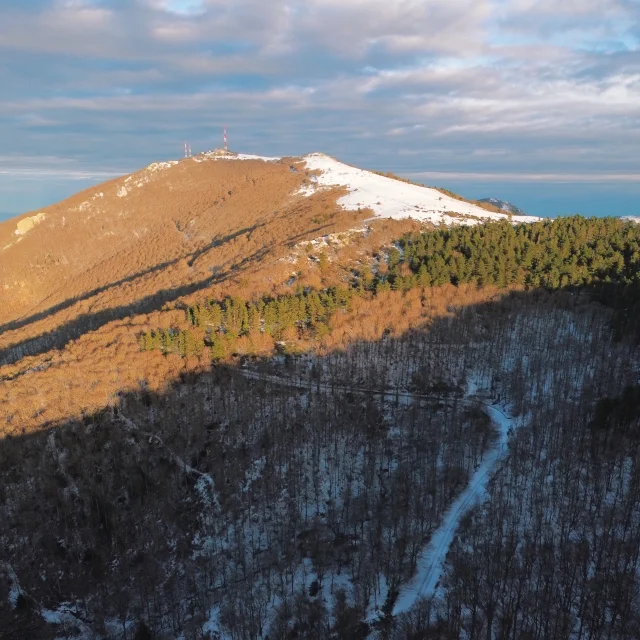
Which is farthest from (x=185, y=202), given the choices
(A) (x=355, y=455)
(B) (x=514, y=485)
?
(B) (x=514, y=485)

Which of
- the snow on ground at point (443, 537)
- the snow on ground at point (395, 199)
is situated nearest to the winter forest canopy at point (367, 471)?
the snow on ground at point (443, 537)

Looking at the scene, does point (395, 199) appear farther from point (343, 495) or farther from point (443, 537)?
point (443, 537)

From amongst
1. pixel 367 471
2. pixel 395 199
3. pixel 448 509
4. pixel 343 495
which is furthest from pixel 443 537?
pixel 395 199

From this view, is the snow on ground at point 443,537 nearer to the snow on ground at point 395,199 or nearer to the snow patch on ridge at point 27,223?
the snow on ground at point 395,199

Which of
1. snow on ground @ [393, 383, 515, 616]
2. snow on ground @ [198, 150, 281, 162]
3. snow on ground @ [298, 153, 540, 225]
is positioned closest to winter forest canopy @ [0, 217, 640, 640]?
snow on ground @ [393, 383, 515, 616]

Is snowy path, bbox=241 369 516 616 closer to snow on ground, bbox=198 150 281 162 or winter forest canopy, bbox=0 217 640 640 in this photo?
winter forest canopy, bbox=0 217 640 640

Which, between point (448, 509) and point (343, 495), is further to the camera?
point (343, 495)
